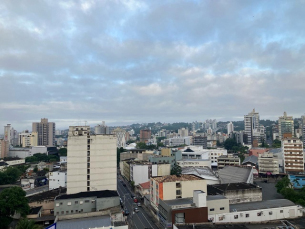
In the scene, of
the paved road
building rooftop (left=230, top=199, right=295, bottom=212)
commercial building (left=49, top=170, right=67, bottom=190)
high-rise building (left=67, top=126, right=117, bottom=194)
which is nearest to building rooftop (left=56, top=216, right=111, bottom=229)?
the paved road

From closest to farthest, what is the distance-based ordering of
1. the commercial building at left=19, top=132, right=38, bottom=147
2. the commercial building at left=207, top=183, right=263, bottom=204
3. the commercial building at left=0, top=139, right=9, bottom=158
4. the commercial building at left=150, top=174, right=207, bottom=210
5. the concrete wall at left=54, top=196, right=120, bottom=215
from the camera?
the concrete wall at left=54, top=196, right=120, bottom=215, the commercial building at left=150, top=174, right=207, bottom=210, the commercial building at left=207, top=183, right=263, bottom=204, the commercial building at left=0, top=139, right=9, bottom=158, the commercial building at left=19, top=132, right=38, bottom=147

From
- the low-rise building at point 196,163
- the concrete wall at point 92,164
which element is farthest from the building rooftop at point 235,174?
the concrete wall at point 92,164

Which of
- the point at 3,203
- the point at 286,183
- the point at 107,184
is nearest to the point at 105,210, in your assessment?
the point at 107,184

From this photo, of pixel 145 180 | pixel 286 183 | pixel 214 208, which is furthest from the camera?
pixel 145 180

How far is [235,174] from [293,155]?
17760mm

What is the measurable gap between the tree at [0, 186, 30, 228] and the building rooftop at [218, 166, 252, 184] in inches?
1305

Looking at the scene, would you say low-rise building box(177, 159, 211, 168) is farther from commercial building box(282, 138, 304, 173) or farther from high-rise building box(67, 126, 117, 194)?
high-rise building box(67, 126, 117, 194)

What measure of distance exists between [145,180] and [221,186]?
17243 mm

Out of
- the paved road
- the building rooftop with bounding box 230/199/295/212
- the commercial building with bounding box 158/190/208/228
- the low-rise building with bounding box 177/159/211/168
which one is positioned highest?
the commercial building with bounding box 158/190/208/228

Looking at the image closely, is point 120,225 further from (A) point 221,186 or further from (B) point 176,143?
(B) point 176,143

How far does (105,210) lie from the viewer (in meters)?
27.4

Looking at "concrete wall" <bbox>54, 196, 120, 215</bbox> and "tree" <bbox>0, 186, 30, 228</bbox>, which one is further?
"concrete wall" <bbox>54, 196, 120, 215</bbox>

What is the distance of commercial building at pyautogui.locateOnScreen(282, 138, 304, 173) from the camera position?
54312 millimetres

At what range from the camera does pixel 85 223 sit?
74.3 ft
